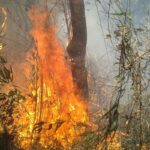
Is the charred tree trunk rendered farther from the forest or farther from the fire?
the fire

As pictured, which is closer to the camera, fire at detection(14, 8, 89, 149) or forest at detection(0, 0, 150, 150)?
forest at detection(0, 0, 150, 150)

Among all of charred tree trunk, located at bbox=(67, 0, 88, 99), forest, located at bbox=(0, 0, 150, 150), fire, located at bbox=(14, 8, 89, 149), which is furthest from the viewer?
charred tree trunk, located at bbox=(67, 0, 88, 99)

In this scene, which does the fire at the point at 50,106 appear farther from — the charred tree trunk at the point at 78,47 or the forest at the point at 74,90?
the charred tree trunk at the point at 78,47

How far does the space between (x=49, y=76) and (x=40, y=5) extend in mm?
7321

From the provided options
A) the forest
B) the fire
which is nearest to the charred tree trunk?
the forest

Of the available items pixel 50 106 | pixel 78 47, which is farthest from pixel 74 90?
pixel 50 106

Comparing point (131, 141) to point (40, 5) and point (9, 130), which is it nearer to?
point (9, 130)

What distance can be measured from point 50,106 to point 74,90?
60.2 inches

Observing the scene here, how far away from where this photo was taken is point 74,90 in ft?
28.0

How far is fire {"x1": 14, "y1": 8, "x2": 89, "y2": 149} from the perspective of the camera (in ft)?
19.9

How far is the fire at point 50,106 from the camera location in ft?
19.9

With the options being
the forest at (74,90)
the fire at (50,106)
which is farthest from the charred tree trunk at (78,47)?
the fire at (50,106)

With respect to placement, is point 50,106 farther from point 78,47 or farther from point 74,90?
point 78,47

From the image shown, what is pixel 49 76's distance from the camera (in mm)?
8203
